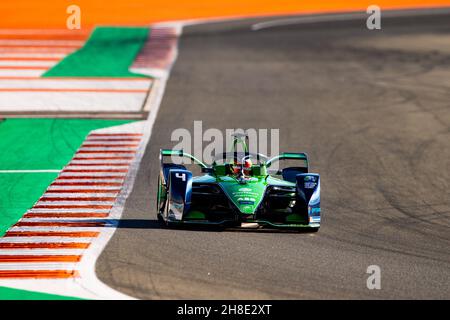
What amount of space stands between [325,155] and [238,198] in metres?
8.05

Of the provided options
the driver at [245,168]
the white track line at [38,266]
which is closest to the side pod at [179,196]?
the driver at [245,168]

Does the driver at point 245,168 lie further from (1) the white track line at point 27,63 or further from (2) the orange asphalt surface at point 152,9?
(2) the orange asphalt surface at point 152,9

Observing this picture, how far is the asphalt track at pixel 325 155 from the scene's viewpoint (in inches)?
632

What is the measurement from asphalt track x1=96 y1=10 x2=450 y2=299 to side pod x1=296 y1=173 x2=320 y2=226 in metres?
0.38

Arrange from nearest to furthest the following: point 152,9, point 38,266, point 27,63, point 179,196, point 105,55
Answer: point 38,266 < point 179,196 < point 27,63 < point 105,55 < point 152,9

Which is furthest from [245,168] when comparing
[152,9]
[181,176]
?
[152,9]

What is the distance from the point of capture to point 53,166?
2506 cm

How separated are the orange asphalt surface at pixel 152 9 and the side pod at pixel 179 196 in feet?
100.0

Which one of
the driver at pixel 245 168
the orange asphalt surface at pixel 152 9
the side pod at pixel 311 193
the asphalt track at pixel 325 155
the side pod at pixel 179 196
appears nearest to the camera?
the asphalt track at pixel 325 155

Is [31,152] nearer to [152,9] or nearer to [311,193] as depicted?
[311,193]

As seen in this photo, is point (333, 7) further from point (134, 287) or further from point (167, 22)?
point (134, 287)

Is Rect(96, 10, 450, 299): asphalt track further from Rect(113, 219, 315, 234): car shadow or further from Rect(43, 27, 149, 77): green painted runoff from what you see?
Rect(43, 27, 149, 77): green painted runoff

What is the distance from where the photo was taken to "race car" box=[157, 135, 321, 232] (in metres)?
18.4

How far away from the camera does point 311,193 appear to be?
18.8 meters
